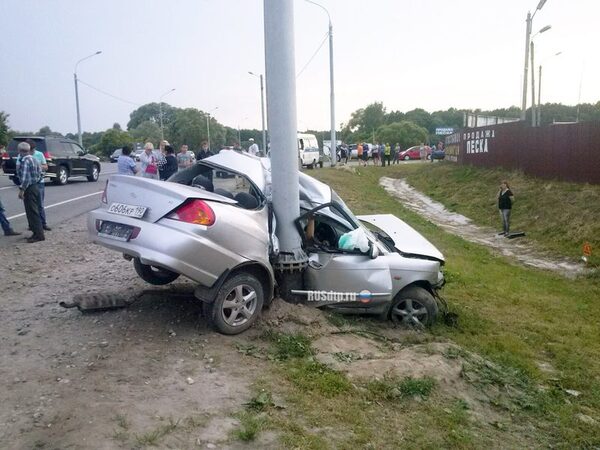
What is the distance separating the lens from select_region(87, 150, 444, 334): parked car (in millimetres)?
4738

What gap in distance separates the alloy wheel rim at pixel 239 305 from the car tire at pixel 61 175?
57.7 feet

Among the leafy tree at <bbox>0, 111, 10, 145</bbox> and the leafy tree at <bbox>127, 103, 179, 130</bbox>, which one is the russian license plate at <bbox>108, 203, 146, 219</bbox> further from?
the leafy tree at <bbox>127, 103, 179, 130</bbox>

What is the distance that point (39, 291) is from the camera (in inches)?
247

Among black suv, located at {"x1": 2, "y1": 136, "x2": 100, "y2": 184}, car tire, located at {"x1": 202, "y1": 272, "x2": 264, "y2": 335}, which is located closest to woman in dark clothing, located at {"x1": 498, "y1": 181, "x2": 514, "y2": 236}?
car tire, located at {"x1": 202, "y1": 272, "x2": 264, "y2": 335}

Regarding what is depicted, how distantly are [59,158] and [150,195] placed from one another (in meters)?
17.6

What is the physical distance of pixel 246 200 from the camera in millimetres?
5684

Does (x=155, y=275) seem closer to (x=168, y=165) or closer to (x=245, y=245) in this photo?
(x=245, y=245)

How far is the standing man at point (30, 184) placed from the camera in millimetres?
8800

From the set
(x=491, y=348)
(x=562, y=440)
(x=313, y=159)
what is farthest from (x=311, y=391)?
(x=313, y=159)

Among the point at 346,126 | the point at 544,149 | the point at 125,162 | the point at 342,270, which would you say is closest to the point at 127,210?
the point at 342,270

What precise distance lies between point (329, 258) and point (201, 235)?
5.69 feet

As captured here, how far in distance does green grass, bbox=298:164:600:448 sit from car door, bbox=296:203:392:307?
102cm

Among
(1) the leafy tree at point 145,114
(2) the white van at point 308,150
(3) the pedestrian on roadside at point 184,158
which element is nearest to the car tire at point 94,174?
(3) the pedestrian on roadside at point 184,158

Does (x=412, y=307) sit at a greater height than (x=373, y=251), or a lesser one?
lesser
